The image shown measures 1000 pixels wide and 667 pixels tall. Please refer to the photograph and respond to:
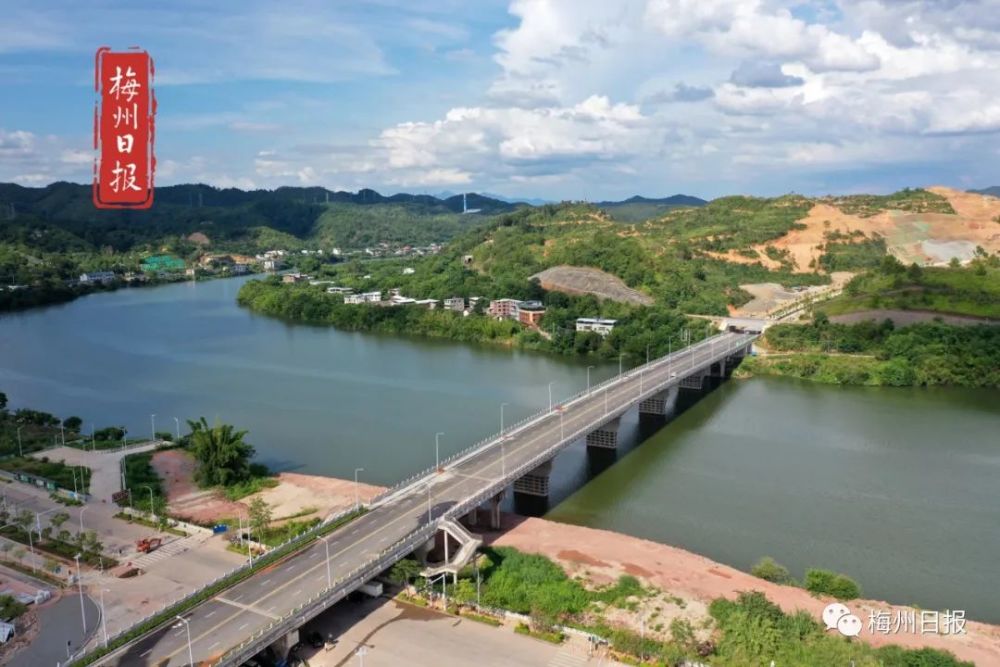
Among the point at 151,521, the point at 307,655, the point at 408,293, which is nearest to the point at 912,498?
the point at 307,655

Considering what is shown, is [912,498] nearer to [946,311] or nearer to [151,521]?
[151,521]

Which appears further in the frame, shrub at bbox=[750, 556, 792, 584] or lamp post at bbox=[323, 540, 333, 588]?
shrub at bbox=[750, 556, 792, 584]

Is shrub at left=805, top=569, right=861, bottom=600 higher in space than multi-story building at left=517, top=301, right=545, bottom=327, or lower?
lower

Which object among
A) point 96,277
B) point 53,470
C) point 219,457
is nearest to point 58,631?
point 219,457

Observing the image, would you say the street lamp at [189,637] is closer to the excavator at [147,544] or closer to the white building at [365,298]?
the excavator at [147,544]

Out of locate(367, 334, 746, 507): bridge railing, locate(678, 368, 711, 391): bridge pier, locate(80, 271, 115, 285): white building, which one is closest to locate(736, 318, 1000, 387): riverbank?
locate(678, 368, 711, 391): bridge pier

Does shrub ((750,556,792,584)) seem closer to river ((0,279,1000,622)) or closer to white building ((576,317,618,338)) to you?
river ((0,279,1000,622))

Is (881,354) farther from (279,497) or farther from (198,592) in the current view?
(198,592)

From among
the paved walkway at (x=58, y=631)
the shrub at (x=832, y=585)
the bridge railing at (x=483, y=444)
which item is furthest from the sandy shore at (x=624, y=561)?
the paved walkway at (x=58, y=631)
